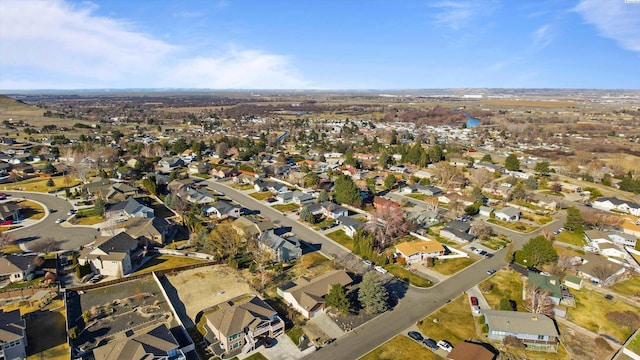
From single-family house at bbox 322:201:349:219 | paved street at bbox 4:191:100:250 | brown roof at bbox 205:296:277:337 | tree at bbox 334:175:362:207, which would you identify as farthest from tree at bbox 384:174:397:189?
paved street at bbox 4:191:100:250

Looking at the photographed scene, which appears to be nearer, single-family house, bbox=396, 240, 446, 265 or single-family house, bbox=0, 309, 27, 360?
single-family house, bbox=0, 309, 27, 360

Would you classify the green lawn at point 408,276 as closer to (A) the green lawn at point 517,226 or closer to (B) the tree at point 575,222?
(A) the green lawn at point 517,226

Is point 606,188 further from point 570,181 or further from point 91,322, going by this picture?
point 91,322

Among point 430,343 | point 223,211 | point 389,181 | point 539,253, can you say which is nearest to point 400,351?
point 430,343

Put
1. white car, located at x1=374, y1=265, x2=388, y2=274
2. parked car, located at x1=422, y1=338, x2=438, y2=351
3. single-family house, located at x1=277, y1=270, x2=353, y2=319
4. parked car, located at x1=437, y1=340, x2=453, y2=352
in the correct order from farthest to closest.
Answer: white car, located at x1=374, y1=265, x2=388, y2=274, single-family house, located at x1=277, y1=270, x2=353, y2=319, parked car, located at x1=422, y1=338, x2=438, y2=351, parked car, located at x1=437, y1=340, x2=453, y2=352

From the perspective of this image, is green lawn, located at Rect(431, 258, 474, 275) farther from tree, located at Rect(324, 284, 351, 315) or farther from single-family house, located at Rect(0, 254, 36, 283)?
single-family house, located at Rect(0, 254, 36, 283)

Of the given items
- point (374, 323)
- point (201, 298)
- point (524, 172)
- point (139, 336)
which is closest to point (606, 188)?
point (524, 172)

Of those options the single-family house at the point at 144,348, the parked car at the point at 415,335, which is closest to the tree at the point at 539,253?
the parked car at the point at 415,335
